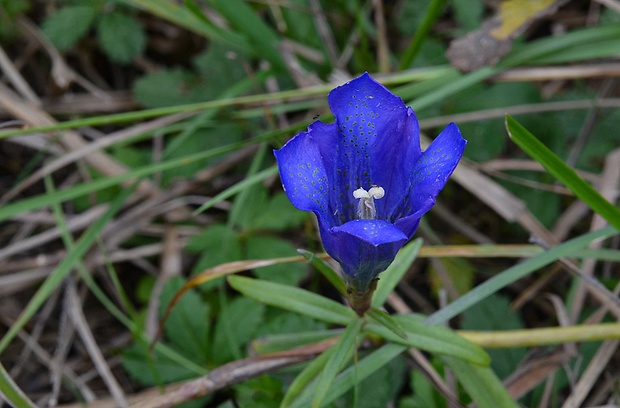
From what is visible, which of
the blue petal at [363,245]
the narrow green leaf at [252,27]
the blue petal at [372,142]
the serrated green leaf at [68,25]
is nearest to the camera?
the blue petal at [363,245]

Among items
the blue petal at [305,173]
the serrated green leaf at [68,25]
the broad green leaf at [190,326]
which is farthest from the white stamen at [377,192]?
the serrated green leaf at [68,25]

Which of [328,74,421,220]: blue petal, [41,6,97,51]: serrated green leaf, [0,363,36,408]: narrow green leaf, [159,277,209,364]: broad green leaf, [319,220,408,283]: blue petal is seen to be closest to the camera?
[319,220,408,283]: blue petal

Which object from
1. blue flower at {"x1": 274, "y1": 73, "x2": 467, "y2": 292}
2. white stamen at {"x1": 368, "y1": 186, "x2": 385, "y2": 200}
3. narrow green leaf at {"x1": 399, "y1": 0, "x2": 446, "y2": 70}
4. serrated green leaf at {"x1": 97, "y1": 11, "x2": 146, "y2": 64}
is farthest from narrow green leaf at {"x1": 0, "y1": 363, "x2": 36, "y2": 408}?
narrow green leaf at {"x1": 399, "y1": 0, "x2": 446, "y2": 70}

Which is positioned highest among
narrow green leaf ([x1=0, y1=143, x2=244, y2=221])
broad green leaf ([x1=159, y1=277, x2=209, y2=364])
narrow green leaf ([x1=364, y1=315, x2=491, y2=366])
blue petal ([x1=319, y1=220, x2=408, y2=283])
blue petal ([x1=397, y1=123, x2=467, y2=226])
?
blue petal ([x1=397, y1=123, x2=467, y2=226])

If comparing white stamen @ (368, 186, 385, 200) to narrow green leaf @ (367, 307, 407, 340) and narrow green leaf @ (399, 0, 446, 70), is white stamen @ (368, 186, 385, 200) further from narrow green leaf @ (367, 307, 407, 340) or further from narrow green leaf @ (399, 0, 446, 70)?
narrow green leaf @ (399, 0, 446, 70)

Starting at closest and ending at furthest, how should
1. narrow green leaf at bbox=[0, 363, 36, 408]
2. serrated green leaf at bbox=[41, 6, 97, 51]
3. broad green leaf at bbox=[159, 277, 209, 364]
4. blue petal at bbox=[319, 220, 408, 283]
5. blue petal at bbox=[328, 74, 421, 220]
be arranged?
blue petal at bbox=[319, 220, 408, 283] → blue petal at bbox=[328, 74, 421, 220] → narrow green leaf at bbox=[0, 363, 36, 408] → broad green leaf at bbox=[159, 277, 209, 364] → serrated green leaf at bbox=[41, 6, 97, 51]

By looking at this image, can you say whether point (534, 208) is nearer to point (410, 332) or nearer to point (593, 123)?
point (593, 123)

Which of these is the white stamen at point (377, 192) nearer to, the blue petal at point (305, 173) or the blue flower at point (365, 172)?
the blue flower at point (365, 172)
